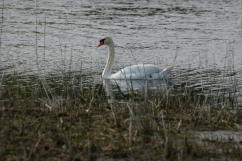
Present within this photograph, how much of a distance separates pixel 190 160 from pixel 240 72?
353 inches

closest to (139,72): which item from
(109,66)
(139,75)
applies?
(139,75)

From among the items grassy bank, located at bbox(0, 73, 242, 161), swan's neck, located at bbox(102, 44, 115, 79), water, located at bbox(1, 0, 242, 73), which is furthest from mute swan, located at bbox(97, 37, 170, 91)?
grassy bank, located at bbox(0, 73, 242, 161)

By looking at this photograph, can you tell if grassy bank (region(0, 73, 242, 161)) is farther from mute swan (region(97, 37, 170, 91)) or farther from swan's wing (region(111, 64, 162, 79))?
swan's wing (region(111, 64, 162, 79))

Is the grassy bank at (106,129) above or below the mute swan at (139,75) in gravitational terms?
above

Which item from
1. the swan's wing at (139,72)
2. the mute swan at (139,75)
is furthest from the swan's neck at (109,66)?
the swan's wing at (139,72)

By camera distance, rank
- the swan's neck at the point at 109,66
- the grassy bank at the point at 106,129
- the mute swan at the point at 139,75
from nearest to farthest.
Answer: the grassy bank at the point at 106,129, the mute swan at the point at 139,75, the swan's neck at the point at 109,66

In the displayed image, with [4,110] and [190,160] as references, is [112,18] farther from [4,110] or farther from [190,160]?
[190,160]

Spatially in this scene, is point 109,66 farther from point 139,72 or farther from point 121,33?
point 121,33

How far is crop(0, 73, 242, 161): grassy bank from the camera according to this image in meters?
6.81

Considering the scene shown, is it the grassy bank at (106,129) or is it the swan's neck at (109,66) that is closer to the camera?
the grassy bank at (106,129)

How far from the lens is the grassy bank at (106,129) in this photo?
681 cm

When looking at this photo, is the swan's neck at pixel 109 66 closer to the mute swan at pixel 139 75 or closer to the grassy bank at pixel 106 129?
the mute swan at pixel 139 75

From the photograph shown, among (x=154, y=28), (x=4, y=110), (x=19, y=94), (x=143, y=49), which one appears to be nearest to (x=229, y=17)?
(x=154, y=28)

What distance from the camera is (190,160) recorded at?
675 cm
